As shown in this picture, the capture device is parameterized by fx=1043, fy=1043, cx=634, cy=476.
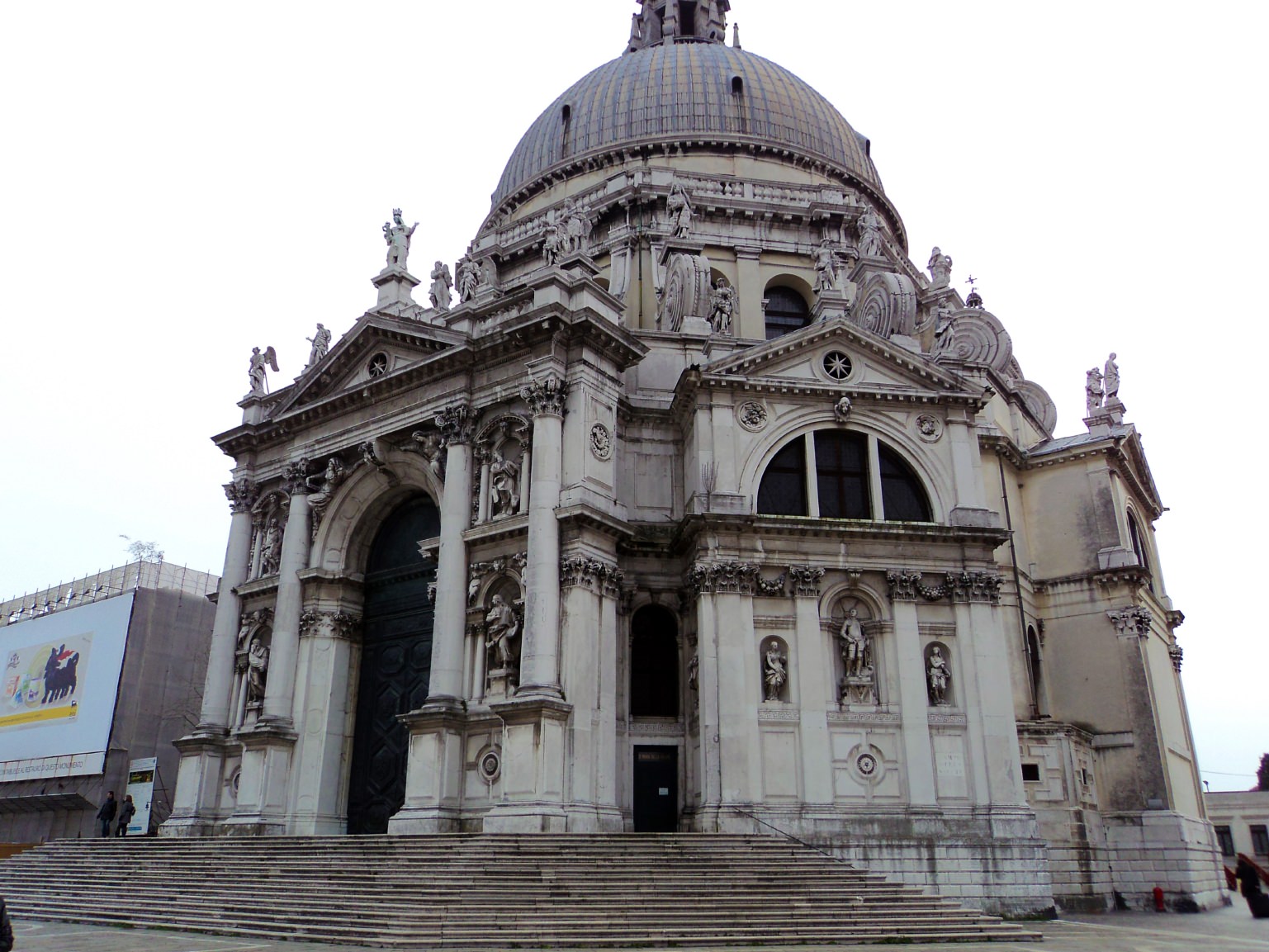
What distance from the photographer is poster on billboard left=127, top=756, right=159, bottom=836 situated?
119ft

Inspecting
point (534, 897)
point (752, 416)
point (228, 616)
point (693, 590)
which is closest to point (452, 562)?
point (693, 590)

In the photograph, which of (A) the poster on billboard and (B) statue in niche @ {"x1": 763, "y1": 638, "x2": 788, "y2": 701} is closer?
(B) statue in niche @ {"x1": 763, "y1": 638, "x2": 788, "y2": 701}

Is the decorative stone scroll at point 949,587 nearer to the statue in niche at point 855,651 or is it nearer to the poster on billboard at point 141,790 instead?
the statue in niche at point 855,651

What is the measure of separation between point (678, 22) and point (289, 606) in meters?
34.3

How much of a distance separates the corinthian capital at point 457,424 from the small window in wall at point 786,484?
742 centimetres

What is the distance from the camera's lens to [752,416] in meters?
26.1

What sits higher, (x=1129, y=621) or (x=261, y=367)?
(x=261, y=367)

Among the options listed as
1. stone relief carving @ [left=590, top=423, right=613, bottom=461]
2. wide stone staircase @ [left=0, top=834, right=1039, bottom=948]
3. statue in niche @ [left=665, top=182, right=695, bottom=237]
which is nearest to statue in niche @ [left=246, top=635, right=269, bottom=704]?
wide stone staircase @ [left=0, top=834, right=1039, bottom=948]

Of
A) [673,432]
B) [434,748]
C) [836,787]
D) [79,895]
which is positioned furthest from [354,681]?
[836,787]

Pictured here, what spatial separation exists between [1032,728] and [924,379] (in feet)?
30.4

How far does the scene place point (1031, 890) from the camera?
885 inches

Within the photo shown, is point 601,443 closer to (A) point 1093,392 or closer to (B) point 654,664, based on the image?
(B) point 654,664

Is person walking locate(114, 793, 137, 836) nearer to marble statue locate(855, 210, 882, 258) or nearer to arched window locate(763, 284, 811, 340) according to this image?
arched window locate(763, 284, 811, 340)

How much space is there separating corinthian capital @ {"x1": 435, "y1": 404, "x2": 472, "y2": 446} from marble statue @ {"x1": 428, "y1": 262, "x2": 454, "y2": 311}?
4.94 metres
